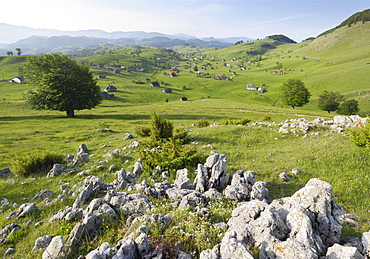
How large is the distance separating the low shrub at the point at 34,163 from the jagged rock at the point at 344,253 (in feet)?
70.4

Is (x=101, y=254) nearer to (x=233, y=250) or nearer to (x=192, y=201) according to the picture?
(x=233, y=250)

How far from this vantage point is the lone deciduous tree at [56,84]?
50531mm

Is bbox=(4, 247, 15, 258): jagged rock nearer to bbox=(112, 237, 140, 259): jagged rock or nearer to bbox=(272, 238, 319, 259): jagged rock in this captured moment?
bbox=(112, 237, 140, 259): jagged rock

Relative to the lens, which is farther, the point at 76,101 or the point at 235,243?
the point at 76,101

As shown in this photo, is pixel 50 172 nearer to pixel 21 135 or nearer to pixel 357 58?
pixel 21 135

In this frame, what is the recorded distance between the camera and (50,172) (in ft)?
56.5

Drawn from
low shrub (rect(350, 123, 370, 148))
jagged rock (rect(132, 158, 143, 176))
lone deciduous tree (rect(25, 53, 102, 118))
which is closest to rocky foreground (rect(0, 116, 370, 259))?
jagged rock (rect(132, 158, 143, 176))

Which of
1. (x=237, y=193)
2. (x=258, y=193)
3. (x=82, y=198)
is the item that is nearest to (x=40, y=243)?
(x=82, y=198)

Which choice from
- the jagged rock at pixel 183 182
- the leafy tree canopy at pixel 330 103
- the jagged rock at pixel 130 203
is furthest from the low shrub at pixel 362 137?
the leafy tree canopy at pixel 330 103

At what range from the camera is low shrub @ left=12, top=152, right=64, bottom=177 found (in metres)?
17.3

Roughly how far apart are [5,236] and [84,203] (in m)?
3.47

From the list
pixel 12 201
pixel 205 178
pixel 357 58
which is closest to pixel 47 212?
pixel 12 201

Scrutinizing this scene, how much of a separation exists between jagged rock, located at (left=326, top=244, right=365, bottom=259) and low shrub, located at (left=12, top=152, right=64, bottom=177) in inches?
845

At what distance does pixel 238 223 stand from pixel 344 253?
331 cm
